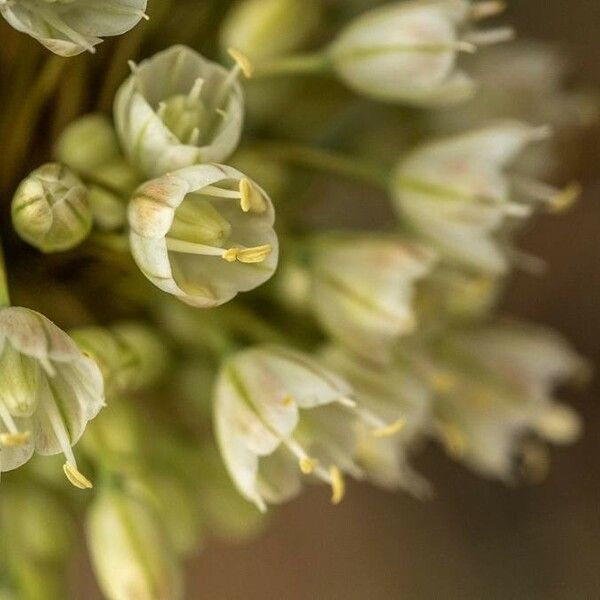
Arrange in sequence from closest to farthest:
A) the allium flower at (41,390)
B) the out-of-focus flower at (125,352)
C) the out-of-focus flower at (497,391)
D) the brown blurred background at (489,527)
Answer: the allium flower at (41,390), the out-of-focus flower at (125,352), the out-of-focus flower at (497,391), the brown blurred background at (489,527)

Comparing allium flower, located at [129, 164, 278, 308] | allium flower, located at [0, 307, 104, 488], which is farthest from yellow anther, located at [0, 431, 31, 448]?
allium flower, located at [129, 164, 278, 308]

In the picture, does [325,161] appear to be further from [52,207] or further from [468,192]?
[52,207]

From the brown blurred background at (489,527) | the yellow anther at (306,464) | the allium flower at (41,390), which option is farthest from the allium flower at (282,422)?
the brown blurred background at (489,527)

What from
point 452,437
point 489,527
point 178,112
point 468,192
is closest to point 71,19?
point 178,112

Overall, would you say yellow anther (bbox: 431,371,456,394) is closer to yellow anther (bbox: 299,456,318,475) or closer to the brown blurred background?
yellow anther (bbox: 299,456,318,475)

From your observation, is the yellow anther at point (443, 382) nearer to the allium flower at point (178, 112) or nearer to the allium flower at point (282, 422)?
the allium flower at point (282, 422)

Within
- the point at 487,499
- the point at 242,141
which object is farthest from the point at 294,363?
the point at 487,499
